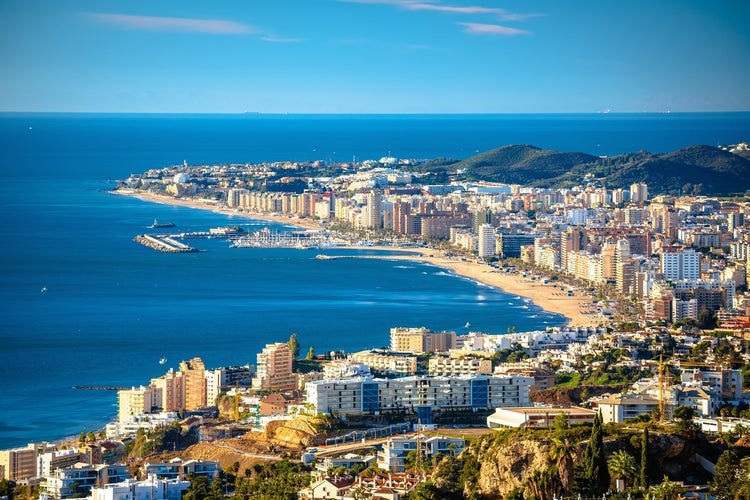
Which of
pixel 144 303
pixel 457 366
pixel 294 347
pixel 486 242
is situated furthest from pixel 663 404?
pixel 486 242

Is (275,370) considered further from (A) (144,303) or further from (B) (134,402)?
(A) (144,303)

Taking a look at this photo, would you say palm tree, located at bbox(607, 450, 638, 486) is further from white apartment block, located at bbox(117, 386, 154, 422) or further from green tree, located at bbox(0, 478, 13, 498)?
white apartment block, located at bbox(117, 386, 154, 422)

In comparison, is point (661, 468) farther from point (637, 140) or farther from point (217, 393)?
point (637, 140)

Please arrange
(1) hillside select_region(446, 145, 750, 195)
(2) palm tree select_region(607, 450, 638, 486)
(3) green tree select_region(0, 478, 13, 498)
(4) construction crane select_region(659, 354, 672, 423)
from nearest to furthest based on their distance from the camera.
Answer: (2) palm tree select_region(607, 450, 638, 486) → (4) construction crane select_region(659, 354, 672, 423) → (3) green tree select_region(0, 478, 13, 498) → (1) hillside select_region(446, 145, 750, 195)

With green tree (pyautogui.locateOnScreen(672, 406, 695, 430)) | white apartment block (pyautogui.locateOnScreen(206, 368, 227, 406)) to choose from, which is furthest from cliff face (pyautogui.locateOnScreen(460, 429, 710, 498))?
white apartment block (pyautogui.locateOnScreen(206, 368, 227, 406))

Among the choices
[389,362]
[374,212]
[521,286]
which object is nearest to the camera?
[389,362]
